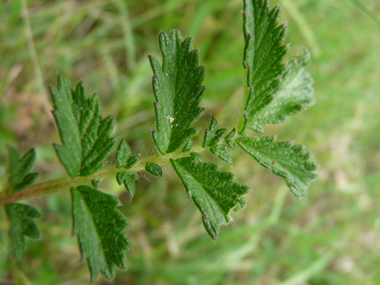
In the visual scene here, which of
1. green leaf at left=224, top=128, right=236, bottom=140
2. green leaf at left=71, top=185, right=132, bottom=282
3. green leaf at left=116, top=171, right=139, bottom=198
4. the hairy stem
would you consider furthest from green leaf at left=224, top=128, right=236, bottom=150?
green leaf at left=71, top=185, right=132, bottom=282

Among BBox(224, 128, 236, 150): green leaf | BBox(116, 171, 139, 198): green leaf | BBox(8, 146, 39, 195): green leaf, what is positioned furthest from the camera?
BBox(8, 146, 39, 195): green leaf

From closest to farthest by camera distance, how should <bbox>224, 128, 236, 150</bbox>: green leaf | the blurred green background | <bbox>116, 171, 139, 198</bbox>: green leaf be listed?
<bbox>116, 171, 139, 198</bbox>: green leaf
<bbox>224, 128, 236, 150</bbox>: green leaf
the blurred green background

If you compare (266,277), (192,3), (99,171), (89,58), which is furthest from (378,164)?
(99,171)

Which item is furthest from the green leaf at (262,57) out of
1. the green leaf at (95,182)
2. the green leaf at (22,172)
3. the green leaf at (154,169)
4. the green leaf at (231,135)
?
the green leaf at (22,172)

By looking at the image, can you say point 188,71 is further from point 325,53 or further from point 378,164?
point 378,164

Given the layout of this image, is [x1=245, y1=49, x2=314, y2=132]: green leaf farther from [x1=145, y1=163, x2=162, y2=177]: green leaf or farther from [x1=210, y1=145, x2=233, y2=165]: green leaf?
[x1=145, y1=163, x2=162, y2=177]: green leaf

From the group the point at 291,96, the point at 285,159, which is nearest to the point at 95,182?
the point at 285,159
